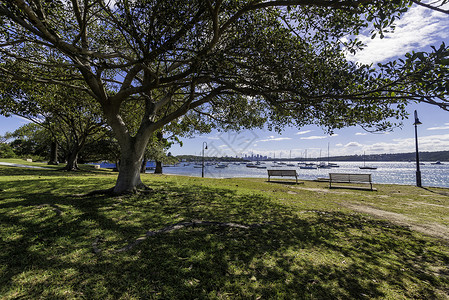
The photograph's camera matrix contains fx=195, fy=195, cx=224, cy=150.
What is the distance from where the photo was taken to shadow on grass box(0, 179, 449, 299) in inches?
112

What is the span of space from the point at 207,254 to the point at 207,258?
0.47 feet

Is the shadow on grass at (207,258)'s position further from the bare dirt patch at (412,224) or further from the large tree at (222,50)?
the large tree at (222,50)

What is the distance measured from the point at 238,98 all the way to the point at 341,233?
9.10 metres

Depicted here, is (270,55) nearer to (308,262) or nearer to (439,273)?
(308,262)

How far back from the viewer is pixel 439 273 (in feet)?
12.2

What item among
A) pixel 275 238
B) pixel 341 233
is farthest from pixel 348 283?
pixel 341 233

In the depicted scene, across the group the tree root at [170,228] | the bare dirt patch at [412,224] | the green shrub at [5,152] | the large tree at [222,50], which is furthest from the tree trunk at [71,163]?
the green shrub at [5,152]

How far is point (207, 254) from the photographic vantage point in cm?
379

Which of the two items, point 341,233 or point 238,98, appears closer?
point 341,233

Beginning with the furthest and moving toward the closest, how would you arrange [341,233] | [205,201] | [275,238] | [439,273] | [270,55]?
[205,201]
[270,55]
[341,233]
[275,238]
[439,273]

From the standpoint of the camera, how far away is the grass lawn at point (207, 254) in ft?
9.34

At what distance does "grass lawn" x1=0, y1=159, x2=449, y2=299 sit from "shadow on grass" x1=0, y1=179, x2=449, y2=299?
2 centimetres

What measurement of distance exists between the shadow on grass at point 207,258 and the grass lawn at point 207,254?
0.02 metres

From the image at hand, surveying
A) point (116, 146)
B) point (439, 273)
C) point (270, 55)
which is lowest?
point (439, 273)
